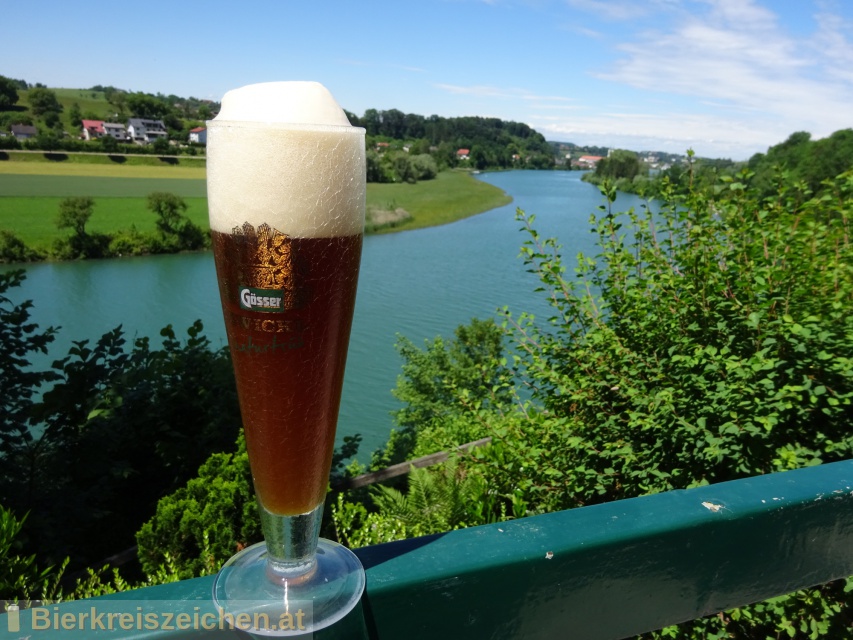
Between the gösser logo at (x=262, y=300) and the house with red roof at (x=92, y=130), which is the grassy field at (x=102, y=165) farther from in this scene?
the gösser logo at (x=262, y=300)

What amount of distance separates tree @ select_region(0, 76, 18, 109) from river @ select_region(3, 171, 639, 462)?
15.6 feet

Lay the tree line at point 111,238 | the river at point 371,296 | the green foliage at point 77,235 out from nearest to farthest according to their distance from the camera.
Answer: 1. the river at point 371,296
2. the tree line at point 111,238
3. the green foliage at point 77,235

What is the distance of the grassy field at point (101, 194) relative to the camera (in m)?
20.4

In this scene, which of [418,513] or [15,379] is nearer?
[418,513]

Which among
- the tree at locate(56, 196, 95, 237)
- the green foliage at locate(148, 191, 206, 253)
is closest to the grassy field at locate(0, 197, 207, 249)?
the tree at locate(56, 196, 95, 237)

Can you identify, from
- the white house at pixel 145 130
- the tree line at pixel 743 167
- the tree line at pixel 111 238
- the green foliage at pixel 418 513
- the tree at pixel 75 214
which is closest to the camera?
the tree line at pixel 743 167

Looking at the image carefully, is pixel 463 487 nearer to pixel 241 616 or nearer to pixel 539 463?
pixel 539 463

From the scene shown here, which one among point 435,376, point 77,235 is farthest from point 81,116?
point 435,376

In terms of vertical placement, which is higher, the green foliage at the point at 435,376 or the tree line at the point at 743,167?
the tree line at the point at 743,167

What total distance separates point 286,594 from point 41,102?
84.1ft

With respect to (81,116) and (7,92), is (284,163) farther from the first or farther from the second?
(81,116)

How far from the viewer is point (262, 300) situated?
665 millimetres

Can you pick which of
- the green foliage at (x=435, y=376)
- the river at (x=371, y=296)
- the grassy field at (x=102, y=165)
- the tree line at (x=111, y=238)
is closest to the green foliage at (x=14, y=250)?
the tree line at (x=111, y=238)

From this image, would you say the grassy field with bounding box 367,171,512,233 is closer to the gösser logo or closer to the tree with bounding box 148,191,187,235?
the tree with bounding box 148,191,187,235
